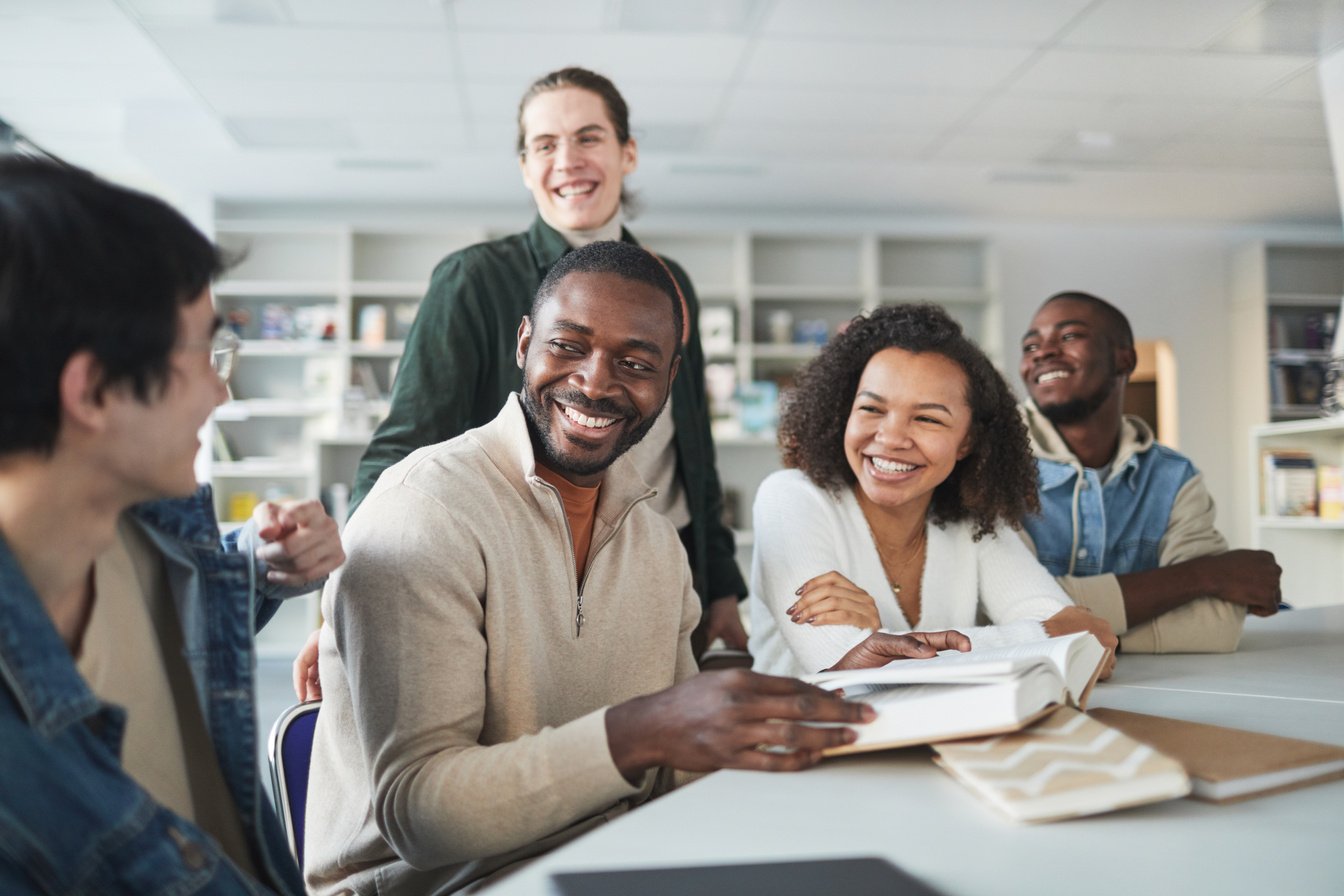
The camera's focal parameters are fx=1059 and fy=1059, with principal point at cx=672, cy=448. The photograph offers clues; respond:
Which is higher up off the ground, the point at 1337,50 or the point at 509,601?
the point at 1337,50

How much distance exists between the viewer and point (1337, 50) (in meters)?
4.61

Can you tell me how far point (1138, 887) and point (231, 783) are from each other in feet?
2.58

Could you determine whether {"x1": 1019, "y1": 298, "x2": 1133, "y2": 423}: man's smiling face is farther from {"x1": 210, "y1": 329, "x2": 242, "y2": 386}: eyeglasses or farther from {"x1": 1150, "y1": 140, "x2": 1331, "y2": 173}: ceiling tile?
{"x1": 1150, "y1": 140, "x2": 1331, "y2": 173}: ceiling tile

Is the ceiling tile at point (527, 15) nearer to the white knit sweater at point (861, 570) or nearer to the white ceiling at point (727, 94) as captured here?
the white ceiling at point (727, 94)

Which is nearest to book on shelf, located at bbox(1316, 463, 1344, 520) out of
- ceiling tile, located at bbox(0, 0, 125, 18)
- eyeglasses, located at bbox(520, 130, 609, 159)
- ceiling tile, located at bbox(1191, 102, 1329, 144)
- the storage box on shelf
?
the storage box on shelf

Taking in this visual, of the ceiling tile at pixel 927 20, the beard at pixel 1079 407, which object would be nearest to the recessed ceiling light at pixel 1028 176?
the ceiling tile at pixel 927 20

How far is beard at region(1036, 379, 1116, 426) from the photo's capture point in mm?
2338

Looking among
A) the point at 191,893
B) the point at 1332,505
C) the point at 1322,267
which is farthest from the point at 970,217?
the point at 191,893

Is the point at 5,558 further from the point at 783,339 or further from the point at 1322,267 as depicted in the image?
the point at 1322,267

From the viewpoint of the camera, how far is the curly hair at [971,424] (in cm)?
189

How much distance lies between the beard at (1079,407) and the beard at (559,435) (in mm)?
1302

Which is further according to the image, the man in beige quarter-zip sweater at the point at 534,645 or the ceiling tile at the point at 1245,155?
the ceiling tile at the point at 1245,155

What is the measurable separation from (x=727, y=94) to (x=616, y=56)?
2.34ft

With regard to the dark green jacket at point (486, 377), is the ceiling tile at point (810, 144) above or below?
above
